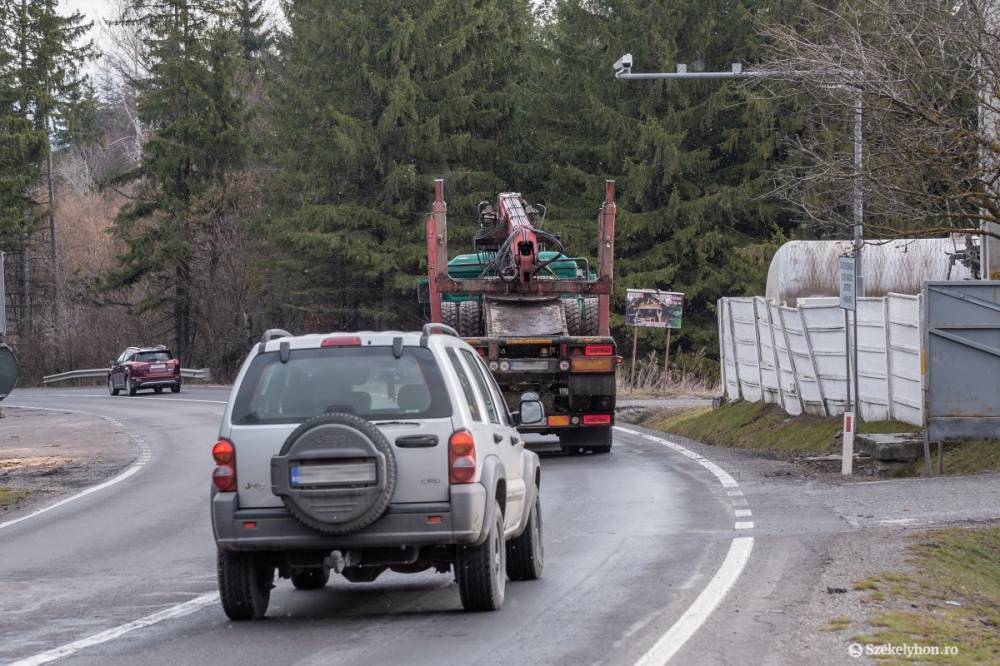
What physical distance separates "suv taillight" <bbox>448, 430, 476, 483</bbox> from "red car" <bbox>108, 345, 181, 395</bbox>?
44895mm

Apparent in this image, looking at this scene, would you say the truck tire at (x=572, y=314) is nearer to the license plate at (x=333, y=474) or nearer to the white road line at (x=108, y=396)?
the license plate at (x=333, y=474)

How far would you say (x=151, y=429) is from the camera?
34094mm

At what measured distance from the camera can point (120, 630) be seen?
9.10 m

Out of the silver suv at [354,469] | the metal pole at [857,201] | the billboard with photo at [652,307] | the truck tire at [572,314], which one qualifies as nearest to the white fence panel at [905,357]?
the metal pole at [857,201]

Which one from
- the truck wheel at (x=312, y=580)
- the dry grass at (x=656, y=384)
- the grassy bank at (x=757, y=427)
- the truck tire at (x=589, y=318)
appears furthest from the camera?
the dry grass at (x=656, y=384)

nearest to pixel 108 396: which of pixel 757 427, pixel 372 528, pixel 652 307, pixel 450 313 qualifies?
pixel 652 307

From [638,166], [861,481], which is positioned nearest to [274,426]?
[861,481]

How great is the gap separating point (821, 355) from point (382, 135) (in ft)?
109

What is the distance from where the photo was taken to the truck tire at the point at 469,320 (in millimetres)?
23578

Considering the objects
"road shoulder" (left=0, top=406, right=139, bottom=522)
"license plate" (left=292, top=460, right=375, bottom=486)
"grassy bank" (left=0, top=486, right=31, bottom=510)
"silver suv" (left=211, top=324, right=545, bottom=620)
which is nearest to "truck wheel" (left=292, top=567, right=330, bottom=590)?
"silver suv" (left=211, top=324, right=545, bottom=620)

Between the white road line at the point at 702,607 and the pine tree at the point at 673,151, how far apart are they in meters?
41.3

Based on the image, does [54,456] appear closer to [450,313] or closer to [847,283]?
[450,313]

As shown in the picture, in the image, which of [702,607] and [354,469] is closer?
[354,469]

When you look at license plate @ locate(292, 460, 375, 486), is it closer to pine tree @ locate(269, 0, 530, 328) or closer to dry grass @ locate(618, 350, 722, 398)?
dry grass @ locate(618, 350, 722, 398)
